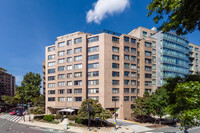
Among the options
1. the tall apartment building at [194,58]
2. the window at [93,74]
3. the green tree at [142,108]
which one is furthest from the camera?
the tall apartment building at [194,58]

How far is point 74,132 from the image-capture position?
23188 mm

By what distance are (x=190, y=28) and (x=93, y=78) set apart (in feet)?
100

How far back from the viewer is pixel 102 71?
3666 centimetres

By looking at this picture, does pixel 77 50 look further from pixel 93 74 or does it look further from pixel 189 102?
pixel 189 102

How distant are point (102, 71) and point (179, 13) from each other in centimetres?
2885

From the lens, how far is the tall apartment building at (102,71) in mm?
37156

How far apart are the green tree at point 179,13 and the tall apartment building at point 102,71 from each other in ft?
88.7

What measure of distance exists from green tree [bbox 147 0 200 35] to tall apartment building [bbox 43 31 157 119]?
27.0m

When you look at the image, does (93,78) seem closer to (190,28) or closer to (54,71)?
(54,71)

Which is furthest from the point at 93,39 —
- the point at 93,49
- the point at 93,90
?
the point at 93,90

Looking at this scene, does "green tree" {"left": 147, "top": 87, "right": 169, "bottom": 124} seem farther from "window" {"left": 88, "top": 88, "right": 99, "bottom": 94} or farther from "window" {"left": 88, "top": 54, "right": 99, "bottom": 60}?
"window" {"left": 88, "top": 54, "right": 99, "bottom": 60}

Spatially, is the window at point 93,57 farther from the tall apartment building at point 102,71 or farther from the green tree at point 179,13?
the green tree at point 179,13

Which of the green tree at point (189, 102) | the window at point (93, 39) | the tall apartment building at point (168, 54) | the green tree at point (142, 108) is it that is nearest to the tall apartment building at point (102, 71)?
the window at point (93, 39)

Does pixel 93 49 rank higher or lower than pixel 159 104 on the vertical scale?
higher
